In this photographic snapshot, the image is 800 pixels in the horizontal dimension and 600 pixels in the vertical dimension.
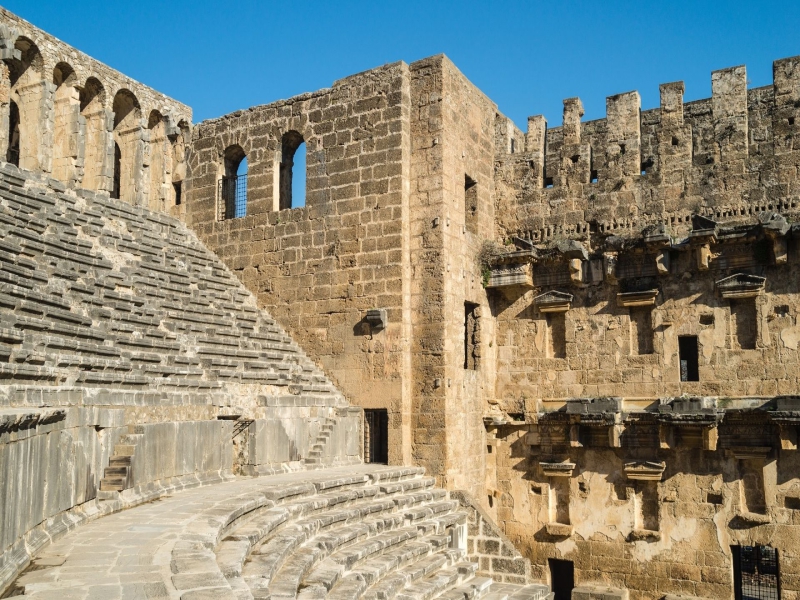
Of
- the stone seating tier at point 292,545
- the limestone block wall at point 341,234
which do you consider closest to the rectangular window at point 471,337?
the limestone block wall at point 341,234

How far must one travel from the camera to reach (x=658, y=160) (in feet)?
45.4

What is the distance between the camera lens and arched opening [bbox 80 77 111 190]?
51.9 feet

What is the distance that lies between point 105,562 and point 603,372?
9.94 metres

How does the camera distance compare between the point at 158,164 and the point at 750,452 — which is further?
the point at 158,164

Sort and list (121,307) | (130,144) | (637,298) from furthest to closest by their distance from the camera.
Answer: (130,144) < (637,298) < (121,307)

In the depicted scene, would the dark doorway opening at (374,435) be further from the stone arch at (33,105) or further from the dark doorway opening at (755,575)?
the stone arch at (33,105)

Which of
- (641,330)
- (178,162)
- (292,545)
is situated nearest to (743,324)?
(641,330)

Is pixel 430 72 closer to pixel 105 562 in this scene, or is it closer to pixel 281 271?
pixel 281 271

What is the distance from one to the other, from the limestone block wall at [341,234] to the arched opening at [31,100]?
11.7ft

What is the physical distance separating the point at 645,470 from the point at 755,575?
607 centimetres

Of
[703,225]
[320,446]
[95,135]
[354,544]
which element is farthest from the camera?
[95,135]

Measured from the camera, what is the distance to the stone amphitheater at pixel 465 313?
11406 millimetres


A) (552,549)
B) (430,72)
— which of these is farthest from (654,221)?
(552,549)

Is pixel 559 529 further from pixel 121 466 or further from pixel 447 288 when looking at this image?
pixel 121 466
